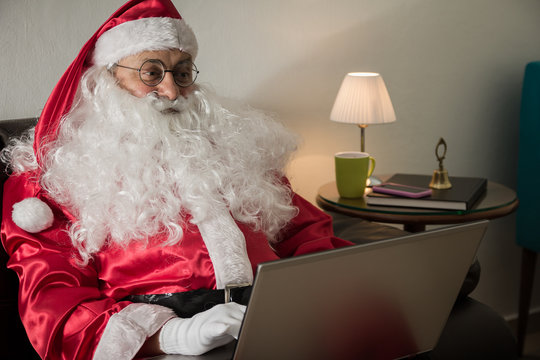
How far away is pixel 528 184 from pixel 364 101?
95cm

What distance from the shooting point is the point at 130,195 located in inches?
49.5

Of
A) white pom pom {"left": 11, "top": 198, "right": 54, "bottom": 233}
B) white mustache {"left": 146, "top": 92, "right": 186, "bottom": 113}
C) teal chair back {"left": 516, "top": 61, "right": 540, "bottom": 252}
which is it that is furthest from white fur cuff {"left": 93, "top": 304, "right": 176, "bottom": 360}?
teal chair back {"left": 516, "top": 61, "right": 540, "bottom": 252}

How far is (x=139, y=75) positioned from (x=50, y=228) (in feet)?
1.35

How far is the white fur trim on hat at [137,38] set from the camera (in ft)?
4.32

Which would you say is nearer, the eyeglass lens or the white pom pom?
the white pom pom

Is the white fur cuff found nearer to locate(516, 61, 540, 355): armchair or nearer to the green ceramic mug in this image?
the green ceramic mug

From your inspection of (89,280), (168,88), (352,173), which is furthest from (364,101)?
(89,280)

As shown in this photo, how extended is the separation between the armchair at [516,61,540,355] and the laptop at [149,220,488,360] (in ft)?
5.14

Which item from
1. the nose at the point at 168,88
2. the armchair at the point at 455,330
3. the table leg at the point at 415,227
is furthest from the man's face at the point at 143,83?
the table leg at the point at 415,227

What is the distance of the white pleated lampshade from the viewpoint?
1858 millimetres

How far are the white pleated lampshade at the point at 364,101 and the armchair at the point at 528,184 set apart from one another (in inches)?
30.0

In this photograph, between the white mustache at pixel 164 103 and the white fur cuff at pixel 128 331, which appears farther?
the white mustache at pixel 164 103

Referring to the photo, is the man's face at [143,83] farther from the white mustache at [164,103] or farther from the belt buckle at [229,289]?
the belt buckle at [229,289]

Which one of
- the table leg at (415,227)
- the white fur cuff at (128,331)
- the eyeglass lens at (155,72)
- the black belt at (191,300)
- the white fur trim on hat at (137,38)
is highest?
the white fur trim on hat at (137,38)
